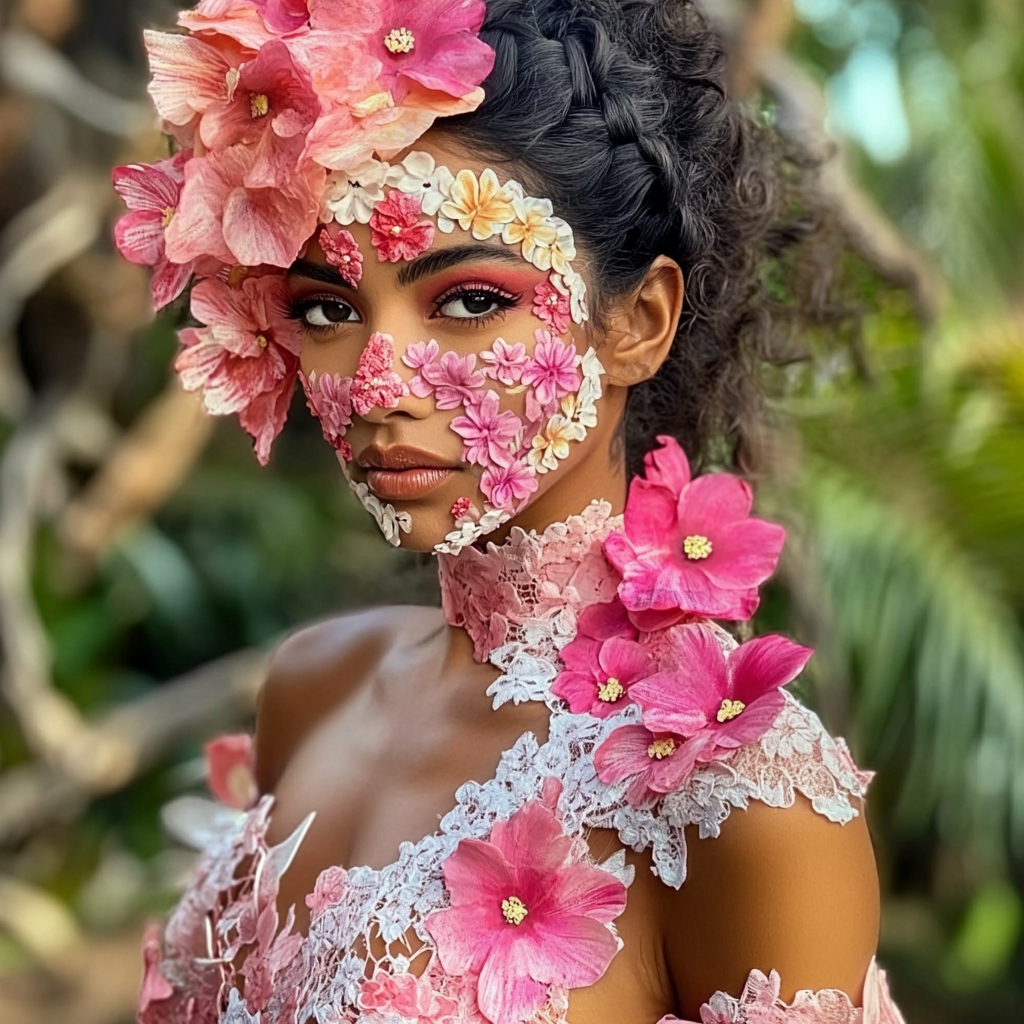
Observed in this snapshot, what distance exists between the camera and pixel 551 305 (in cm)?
141

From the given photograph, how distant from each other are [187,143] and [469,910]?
82 cm

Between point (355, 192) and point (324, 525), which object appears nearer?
point (355, 192)

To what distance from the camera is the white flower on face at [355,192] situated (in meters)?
1.38

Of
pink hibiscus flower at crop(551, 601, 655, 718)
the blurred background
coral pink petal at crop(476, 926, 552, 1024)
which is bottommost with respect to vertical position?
the blurred background

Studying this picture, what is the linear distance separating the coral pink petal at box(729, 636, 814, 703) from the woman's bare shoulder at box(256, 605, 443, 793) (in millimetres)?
547

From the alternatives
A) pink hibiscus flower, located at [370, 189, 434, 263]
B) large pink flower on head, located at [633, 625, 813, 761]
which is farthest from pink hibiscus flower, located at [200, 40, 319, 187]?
large pink flower on head, located at [633, 625, 813, 761]

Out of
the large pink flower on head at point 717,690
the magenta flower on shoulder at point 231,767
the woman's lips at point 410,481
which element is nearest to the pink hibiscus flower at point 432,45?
the woman's lips at point 410,481

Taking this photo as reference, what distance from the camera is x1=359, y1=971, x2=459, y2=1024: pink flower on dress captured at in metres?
1.32

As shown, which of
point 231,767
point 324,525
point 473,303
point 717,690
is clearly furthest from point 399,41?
point 324,525

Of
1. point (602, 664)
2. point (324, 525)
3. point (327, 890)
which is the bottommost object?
point (324, 525)

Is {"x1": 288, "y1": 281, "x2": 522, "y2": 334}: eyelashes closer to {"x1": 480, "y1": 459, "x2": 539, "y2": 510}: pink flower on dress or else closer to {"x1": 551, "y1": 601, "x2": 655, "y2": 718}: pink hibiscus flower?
{"x1": 480, "y1": 459, "x2": 539, "y2": 510}: pink flower on dress

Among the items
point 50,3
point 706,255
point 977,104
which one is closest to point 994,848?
point 977,104

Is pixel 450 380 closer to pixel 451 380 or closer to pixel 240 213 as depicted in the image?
pixel 451 380

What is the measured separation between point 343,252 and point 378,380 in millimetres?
134
